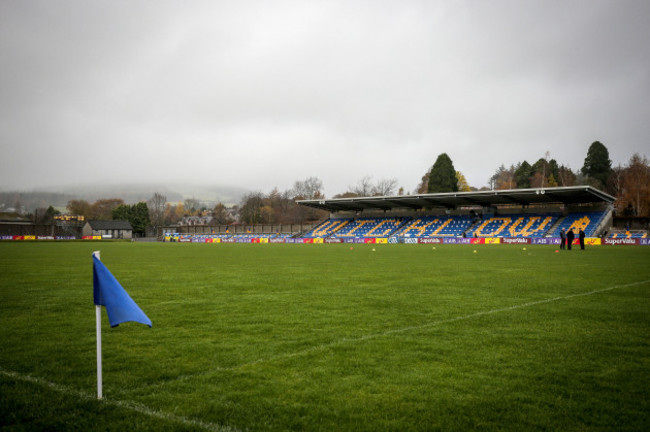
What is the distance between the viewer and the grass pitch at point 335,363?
382cm

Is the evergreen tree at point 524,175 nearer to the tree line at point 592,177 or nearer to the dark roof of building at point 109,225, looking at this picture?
the tree line at point 592,177

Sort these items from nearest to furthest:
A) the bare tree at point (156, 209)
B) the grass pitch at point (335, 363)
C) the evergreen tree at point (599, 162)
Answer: the grass pitch at point (335, 363) < the evergreen tree at point (599, 162) < the bare tree at point (156, 209)

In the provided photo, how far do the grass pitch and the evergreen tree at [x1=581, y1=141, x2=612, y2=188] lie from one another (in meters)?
93.4

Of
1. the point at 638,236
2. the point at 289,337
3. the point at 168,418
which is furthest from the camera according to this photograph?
the point at 638,236

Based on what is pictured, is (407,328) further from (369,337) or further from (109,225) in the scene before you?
(109,225)

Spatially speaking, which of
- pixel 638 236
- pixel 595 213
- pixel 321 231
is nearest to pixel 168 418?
pixel 638 236

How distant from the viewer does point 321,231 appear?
7150 centimetres

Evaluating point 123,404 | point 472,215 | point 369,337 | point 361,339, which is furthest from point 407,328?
point 472,215

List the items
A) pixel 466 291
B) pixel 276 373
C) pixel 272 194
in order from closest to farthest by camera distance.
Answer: pixel 276 373, pixel 466 291, pixel 272 194

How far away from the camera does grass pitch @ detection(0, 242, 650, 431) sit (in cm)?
382

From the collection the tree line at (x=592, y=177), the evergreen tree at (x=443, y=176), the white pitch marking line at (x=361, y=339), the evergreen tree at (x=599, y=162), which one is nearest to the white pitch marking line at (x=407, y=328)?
the white pitch marking line at (x=361, y=339)

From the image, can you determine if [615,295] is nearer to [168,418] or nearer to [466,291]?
[466,291]

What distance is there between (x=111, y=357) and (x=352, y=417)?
347 centimetres

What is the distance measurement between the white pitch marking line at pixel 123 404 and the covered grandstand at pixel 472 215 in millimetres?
49578
